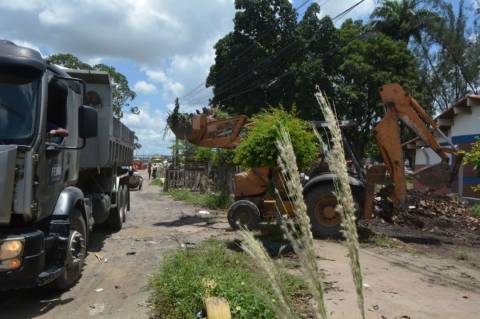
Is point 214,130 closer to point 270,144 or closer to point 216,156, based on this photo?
point 270,144

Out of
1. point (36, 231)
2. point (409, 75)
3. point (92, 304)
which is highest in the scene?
point (409, 75)

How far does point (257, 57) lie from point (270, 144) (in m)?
21.4

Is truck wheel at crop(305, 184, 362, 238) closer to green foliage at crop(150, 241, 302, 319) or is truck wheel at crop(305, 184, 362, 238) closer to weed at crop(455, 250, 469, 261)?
weed at crop(455, 250, 469, 261)

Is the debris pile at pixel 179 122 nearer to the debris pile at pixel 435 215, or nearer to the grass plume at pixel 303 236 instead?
the debris pile at pixel 435 215

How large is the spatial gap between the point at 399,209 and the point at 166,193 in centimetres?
1411

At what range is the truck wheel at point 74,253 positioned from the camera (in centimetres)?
617

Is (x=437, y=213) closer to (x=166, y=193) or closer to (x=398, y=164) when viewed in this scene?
(x=398, y=164)

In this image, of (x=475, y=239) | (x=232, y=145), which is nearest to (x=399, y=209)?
(x=475, y=239)

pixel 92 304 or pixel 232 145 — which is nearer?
pixel 92 304

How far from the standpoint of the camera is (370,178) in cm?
1053

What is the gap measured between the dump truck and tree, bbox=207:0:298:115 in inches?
876

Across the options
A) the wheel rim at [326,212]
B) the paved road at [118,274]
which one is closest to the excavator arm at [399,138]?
the wheel rim at [326,212]

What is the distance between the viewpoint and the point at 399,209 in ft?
39.7

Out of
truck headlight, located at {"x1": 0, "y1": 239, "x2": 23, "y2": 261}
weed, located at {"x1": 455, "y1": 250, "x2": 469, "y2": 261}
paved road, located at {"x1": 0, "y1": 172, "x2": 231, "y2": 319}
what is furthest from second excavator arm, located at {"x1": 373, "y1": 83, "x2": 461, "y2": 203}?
truck headlight, located at {"x1": 0, "y1": 239, "x2": 23, "y2": 261}
